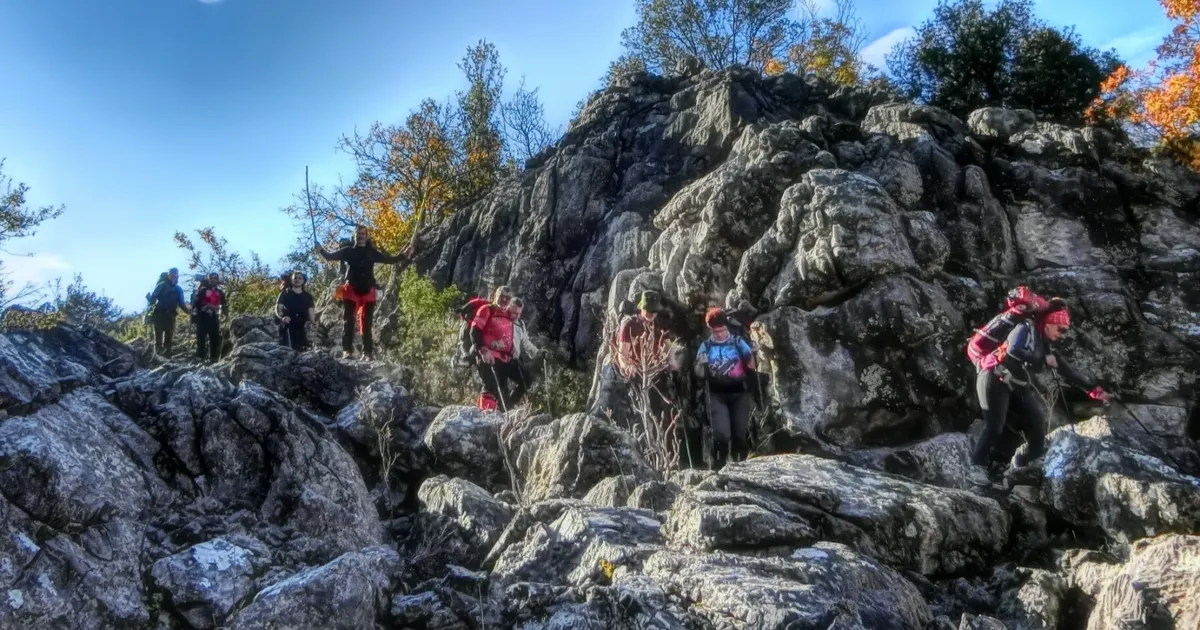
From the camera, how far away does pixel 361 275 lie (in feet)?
47.1

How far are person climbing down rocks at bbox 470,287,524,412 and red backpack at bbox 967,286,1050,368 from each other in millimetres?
6728

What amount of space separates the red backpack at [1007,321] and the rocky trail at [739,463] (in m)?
1.30

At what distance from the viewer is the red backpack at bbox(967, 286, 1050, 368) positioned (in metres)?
8.62

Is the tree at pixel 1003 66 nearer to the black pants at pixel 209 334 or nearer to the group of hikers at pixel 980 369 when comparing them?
the group of hikers at pixel 980 369

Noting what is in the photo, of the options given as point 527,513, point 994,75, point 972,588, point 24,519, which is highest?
point 994,75

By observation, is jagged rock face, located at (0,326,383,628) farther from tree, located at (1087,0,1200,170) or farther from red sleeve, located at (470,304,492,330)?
tree, located at (1087,0,1200,170)

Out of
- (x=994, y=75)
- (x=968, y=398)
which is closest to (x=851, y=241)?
(x=968, y=398)

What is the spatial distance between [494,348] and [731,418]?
397cm

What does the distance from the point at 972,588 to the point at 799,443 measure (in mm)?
4322

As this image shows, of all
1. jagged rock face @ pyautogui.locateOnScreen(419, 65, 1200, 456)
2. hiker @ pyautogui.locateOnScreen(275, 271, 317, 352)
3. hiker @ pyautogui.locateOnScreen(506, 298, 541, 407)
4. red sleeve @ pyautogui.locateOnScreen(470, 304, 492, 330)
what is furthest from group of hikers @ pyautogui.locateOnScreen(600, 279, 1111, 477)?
hiker @ pyautogui.locateOnScreen(275, 271, 317, 352)

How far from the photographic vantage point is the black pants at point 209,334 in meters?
15.9

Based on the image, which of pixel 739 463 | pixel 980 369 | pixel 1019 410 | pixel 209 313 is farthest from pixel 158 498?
pixel 209 313

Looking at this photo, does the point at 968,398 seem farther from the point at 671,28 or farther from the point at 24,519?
the point at 671,28

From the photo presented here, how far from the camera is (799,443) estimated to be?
34.9 feet
